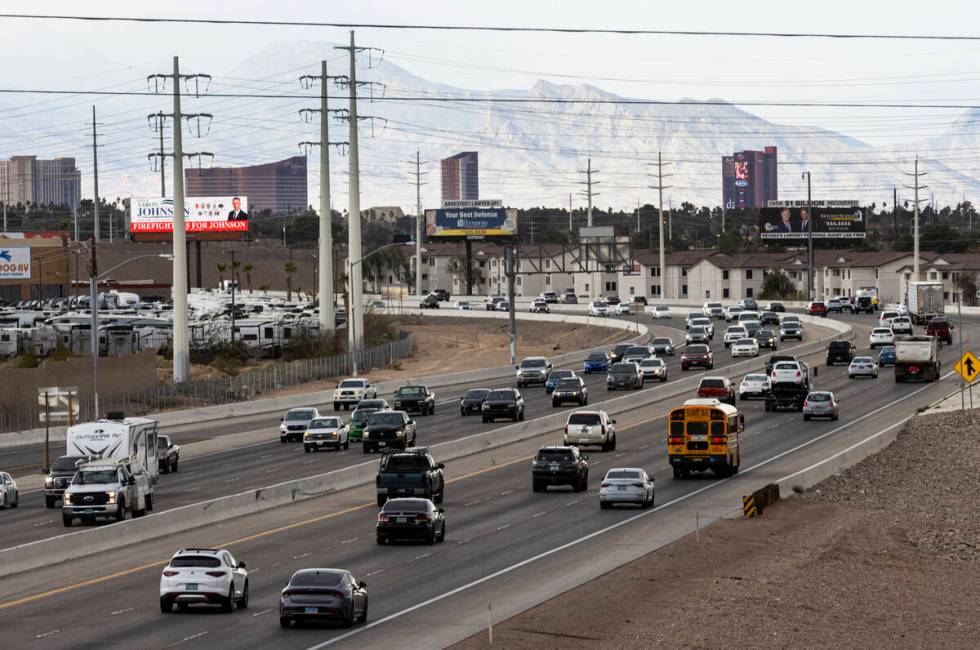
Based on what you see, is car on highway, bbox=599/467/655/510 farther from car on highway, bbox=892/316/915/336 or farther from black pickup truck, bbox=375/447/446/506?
car on highway, bbox=892/316/915/336

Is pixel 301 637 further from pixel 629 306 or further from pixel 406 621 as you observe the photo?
pixel 629 306

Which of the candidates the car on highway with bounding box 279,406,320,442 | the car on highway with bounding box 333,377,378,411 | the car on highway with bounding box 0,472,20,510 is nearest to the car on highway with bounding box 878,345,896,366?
the car on highway with bounding box 333,377,378,411

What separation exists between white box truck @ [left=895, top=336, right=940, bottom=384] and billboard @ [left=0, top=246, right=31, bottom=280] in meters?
109

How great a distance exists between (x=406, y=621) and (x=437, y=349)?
11480 centimetres

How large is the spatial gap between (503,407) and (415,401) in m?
9.69

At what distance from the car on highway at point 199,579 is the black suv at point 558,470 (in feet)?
75.0

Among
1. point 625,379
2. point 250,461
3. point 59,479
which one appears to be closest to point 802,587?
point 59,479

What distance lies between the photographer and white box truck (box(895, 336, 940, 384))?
94.9 metres

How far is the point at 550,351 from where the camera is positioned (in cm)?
14275

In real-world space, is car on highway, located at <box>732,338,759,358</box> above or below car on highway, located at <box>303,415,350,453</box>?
above

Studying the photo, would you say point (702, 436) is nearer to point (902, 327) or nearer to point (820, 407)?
point (820, 407)

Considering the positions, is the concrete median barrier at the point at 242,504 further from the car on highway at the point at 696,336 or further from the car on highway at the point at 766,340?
the car on highway at the point at 696,336

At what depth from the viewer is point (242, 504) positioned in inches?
1940

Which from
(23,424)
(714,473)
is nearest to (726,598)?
(714,473)
